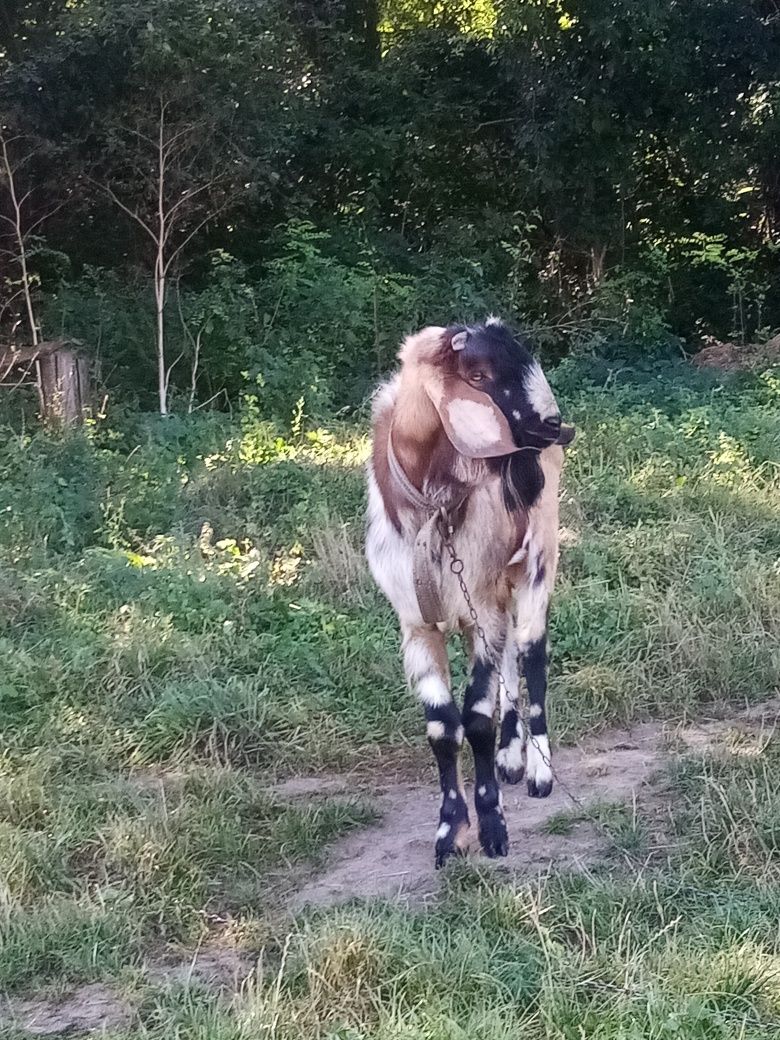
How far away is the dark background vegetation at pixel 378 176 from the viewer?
9039 mm

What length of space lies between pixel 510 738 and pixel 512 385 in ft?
4.24

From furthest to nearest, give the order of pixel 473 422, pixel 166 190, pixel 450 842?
1. pixel 166 190
2. pixel 450 842
3. pixel 473 422

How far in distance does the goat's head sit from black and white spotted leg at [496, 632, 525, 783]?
87 centimetres

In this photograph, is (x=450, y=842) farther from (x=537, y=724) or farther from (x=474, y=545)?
(x=474, y=545)

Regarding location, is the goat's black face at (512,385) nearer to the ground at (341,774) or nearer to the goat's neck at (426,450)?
the goat's neck at (426,450)

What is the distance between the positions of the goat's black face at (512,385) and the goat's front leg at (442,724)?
74 centimetres

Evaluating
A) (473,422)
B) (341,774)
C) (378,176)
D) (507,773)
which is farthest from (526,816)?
(378,176)

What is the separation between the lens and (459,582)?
3.24 meters

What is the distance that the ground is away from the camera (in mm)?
2635

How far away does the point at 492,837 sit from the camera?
3311mm

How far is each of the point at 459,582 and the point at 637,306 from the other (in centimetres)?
827

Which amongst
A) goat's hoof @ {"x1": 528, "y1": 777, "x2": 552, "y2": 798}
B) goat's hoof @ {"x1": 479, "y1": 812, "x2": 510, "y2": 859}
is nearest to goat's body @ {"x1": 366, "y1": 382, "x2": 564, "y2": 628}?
goat's hoof @ {"x1": 528, "y1": 777, "x2": 552, "y2": 798}

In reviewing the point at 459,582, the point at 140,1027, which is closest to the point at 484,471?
the point at 459,582

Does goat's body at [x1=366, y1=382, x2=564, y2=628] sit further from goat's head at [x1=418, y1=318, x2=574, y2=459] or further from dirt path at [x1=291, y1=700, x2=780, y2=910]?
dirt path at [x1=291, y1=700, x2=780, y2=910]
